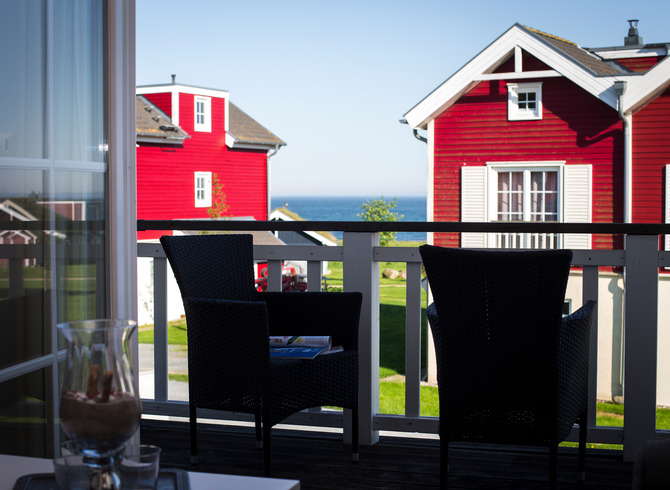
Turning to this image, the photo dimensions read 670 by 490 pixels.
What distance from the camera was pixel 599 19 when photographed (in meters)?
41.5

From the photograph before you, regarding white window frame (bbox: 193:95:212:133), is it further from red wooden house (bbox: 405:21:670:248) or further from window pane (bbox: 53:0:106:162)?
window pane (bbox: 53:0:106:162)

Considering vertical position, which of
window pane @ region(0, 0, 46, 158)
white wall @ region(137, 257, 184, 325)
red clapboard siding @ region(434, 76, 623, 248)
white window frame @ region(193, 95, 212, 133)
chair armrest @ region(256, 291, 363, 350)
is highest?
white window frame @ region(193, 95, 212, 133)

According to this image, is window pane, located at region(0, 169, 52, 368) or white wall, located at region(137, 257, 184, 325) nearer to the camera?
window pane, located at region(0, 169, 52, 368)

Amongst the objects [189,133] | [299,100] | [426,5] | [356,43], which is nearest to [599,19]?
[426,5]

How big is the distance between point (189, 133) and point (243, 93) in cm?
2452

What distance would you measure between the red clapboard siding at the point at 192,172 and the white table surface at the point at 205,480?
1604 cm

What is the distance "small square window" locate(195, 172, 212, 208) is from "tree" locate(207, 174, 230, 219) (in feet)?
0.36

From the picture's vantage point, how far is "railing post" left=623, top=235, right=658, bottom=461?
9.14 ft

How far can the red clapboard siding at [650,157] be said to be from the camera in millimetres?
10547

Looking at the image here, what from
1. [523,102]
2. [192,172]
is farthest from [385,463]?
[192,172]

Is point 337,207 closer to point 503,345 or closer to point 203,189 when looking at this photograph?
point 203,189

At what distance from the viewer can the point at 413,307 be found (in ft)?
9.92

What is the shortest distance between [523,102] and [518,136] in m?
0.53

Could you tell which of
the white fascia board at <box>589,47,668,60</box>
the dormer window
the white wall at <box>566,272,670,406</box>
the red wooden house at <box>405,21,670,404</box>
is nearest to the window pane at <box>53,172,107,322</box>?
the white wall at <box>566,272,670,406</box>
